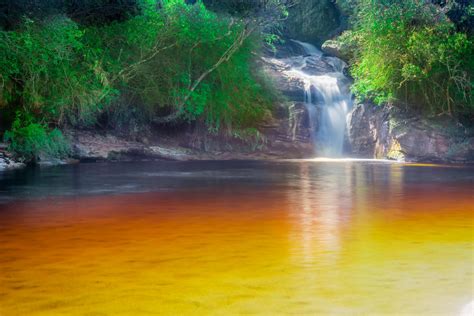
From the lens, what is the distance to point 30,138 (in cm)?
2503

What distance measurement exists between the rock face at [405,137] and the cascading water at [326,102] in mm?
841

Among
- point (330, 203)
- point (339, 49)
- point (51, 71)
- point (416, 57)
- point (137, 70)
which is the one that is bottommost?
point (330, 203)

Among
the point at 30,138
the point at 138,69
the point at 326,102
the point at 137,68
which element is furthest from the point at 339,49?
the point at 30,138

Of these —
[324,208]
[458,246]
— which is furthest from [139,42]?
[458,246]

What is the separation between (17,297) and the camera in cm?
572

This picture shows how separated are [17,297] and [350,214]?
6964mm

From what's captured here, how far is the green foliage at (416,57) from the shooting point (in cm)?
3209

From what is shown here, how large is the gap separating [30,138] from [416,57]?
19.3 m

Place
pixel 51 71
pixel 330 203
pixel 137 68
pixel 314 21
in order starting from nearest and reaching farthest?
pixel 330 203 → pixel 51 71 → pixel 137 68 → pixel 314 21

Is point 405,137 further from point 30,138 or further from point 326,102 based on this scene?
point 30,138

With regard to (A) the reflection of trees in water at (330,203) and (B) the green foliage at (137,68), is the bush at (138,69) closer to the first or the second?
(B) the green foliage at (137,68)

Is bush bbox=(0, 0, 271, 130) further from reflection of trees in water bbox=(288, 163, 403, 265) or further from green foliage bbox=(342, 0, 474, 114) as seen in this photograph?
reflection of trees in water bbox=(288, 163, 403, 265)

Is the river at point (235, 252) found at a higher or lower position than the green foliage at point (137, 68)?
lower

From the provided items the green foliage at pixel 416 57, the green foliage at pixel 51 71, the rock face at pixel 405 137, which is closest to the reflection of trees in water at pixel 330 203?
Answer: the rock face at pixel 405 137
